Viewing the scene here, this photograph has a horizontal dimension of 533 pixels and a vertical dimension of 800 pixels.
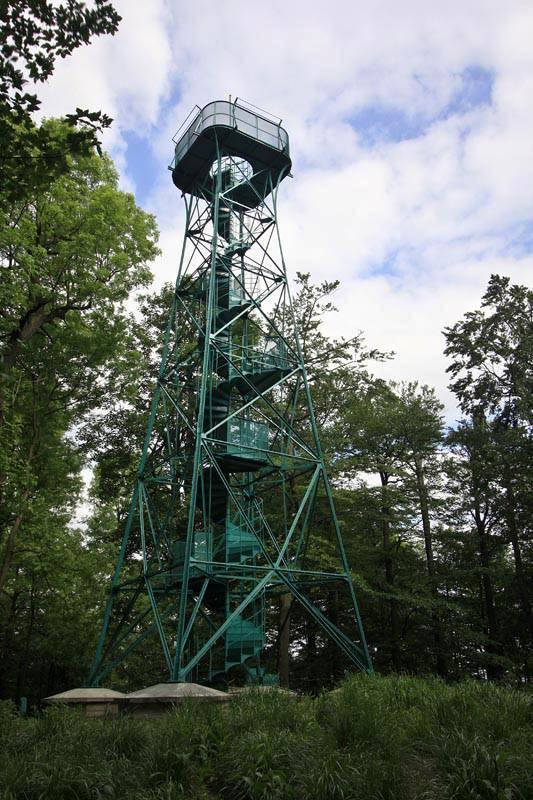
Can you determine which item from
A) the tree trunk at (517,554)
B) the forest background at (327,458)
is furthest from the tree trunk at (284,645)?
the tree trunk at (517,554)

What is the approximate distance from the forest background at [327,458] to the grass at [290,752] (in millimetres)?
9075

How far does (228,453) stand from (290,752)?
9182 mm

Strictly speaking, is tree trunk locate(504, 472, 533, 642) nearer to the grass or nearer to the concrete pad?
the grass

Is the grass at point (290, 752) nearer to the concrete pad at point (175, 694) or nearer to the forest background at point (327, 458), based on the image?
the concrete pad at point (175, 694)

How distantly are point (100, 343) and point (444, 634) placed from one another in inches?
636

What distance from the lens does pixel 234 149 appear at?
18734 mm

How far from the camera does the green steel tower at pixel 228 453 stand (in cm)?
1481

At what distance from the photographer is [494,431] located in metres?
23.0

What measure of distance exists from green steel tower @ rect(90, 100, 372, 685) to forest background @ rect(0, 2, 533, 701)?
1447 millimetres

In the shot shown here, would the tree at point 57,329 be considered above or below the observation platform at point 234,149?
below

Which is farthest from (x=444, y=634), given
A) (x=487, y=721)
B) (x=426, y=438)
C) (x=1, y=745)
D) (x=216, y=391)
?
(x=1, y=745)

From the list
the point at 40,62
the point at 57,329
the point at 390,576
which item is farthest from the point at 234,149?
the point at 390,576

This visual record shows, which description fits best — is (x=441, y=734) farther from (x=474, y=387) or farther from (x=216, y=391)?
(x=474, y=387)

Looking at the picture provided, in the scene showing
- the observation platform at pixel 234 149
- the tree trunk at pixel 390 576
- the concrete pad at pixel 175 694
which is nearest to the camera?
the concrete pad at pixel 175 694
